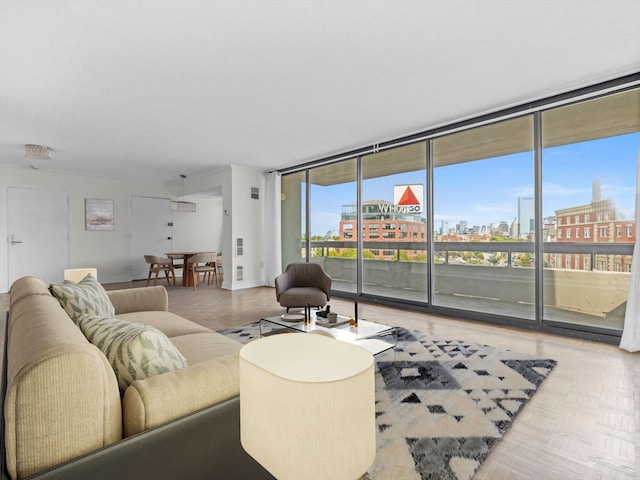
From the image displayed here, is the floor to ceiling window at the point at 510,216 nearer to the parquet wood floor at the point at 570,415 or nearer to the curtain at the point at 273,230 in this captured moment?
the parquet wood floor at the point at 570,415

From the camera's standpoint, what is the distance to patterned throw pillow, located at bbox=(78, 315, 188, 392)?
1073 mm

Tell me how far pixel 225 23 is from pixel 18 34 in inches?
59.9

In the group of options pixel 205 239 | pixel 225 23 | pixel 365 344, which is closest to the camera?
pixel 225 23

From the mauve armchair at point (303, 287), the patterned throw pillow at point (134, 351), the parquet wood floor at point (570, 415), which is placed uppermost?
the patterned throw pillow at point (134, 351)

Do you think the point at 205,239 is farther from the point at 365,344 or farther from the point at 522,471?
the point at 522,471

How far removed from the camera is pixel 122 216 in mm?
8078

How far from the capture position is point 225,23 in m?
2.37

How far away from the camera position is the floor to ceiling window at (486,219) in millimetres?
3961

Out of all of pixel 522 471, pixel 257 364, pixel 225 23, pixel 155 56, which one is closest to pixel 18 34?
pixel 155 56

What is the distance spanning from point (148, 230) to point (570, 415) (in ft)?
28.8

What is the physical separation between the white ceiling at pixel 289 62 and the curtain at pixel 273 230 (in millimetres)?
2416

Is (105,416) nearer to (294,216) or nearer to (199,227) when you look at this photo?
(294,216)

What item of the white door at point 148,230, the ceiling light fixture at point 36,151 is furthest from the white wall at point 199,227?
the ceiling light fixture at point 36,151

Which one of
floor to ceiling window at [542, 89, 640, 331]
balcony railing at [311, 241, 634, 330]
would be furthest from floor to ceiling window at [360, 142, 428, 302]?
floor to ceiling window at [542, 89, 640, 331]
